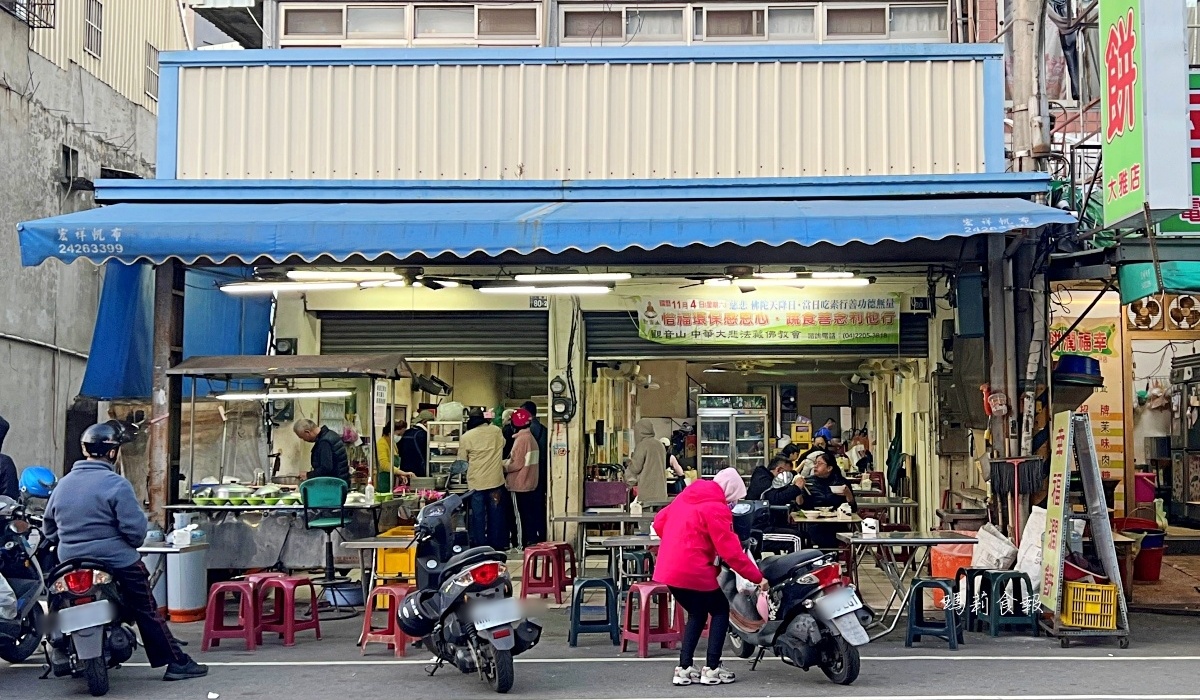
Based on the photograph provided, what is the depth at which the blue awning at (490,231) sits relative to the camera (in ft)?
34.3

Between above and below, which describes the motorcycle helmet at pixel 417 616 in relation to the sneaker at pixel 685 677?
above

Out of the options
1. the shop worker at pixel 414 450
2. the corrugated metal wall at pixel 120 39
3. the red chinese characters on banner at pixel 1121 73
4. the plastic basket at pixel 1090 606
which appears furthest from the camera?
the corrugated metal wall at pixel 120 39

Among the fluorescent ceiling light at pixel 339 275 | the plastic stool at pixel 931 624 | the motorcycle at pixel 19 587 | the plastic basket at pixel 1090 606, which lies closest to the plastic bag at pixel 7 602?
the motorcycle at pixel 19 587

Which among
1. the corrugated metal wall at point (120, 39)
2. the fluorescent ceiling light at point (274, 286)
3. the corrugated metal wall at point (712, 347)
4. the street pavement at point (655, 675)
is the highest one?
the corrugated metal wall at point (120, 39)

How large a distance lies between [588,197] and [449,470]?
7.52 meters

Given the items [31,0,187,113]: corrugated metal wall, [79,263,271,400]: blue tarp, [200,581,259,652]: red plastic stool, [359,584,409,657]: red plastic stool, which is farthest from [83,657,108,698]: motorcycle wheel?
[31,0,187,113]: corrugated metal wall

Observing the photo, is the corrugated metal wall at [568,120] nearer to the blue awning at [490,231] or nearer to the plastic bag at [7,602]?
the blue awning at [490,231]

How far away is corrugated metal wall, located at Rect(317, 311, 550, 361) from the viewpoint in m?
15.8

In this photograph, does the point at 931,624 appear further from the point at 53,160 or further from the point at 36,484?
the point at 53,160

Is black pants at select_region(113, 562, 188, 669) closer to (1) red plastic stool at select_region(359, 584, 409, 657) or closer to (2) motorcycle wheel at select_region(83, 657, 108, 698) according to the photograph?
(2) motorcycle wheel at select_region(83, 657, 108, 698)

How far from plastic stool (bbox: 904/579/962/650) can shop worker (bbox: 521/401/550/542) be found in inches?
254

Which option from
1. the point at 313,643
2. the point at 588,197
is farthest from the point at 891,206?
the point at 313,643

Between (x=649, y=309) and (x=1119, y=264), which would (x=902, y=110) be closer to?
(x=1119, y=264)

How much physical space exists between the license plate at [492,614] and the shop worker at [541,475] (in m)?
7.32
